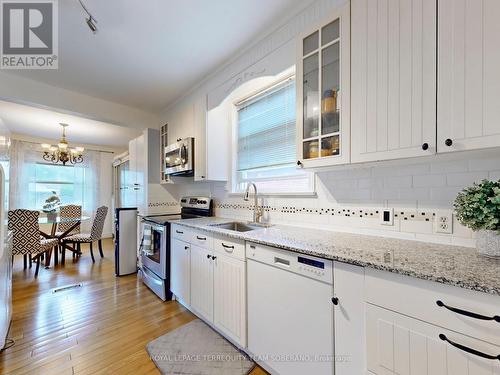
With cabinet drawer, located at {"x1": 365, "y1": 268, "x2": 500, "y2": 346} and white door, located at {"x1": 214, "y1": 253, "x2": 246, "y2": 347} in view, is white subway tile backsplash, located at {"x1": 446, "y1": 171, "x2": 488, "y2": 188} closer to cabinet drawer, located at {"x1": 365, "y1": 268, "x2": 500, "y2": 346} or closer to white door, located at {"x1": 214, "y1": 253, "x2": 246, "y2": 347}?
cabinet drawer, located at {"x1": 365, "y1": 268, "x2": 500, "y2": 346}

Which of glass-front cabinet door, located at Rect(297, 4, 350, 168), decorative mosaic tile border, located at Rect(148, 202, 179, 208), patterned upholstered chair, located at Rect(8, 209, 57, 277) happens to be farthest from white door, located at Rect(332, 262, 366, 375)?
patterned upholstered chair, located at Rect(8, 209, 57, 277)

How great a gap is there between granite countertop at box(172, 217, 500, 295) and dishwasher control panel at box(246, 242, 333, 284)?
4cm

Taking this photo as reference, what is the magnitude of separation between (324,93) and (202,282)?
1.77 meters

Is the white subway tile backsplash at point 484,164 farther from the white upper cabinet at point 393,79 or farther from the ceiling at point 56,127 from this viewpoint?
the ceiling at point 56,127

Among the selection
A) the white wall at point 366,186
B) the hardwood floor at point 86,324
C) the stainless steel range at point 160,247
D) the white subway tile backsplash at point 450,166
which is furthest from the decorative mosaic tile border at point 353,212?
the hardwood floor at point 86,324

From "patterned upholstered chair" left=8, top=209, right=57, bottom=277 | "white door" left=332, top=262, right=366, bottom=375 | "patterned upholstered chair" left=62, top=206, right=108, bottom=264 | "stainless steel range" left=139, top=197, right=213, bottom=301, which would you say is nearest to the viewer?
"white door" left=332, top=262, right=366, bottom=375

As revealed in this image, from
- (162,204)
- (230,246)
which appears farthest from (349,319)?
(162,204)

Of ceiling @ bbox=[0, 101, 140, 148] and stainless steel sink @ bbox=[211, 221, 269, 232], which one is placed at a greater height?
ceiling @ bbox=[0, 101, 140, 148]

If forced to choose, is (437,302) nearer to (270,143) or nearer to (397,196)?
(397,196)

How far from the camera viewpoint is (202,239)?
6.68 feet

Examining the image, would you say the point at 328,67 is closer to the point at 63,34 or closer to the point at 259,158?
the point at 259,158

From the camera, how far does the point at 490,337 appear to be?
2.41 ft

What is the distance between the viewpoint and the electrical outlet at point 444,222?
123 centimetres

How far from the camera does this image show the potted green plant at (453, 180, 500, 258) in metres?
0.97
